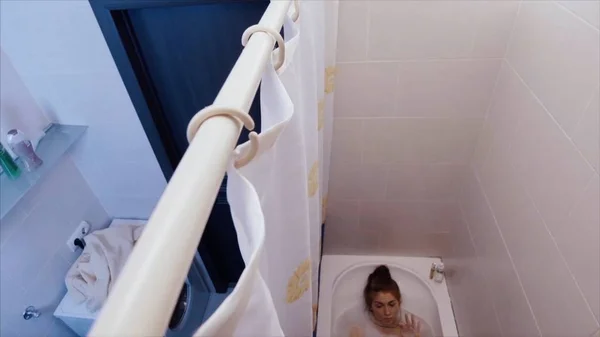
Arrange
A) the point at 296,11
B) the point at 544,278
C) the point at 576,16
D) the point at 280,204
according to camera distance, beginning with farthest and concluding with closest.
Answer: the point at 544,278, the point at 576,16, the point at 296,11, the point at 280,204

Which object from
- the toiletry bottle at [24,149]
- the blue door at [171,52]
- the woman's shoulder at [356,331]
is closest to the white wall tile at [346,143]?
the blue door at [171,52]

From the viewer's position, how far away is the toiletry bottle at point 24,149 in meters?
1.19

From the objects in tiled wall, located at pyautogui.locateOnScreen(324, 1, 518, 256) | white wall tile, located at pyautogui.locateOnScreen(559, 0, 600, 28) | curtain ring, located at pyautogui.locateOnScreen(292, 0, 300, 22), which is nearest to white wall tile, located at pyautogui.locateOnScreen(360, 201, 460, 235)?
tiled wall, located at pyautogui.locateOnScreen(324, 1, 518, 256)

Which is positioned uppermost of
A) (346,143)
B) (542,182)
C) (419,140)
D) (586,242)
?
(346,143)

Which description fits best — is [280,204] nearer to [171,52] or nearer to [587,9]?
[587,9]

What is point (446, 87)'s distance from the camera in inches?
46.2

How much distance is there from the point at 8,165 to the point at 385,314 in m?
1.62

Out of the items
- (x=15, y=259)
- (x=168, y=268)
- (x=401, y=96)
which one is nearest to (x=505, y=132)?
(x=401, y=96)

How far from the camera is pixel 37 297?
52.4 inches

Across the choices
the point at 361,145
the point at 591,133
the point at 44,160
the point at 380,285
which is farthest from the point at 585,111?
the point at 44,160

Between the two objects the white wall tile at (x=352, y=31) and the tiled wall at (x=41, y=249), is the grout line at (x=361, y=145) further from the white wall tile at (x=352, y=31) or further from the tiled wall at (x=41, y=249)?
the tiled wall at (x=41, y=249)

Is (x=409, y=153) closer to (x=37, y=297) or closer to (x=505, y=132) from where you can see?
(x=505, y=132)

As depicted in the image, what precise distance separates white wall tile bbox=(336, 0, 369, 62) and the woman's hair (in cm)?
101

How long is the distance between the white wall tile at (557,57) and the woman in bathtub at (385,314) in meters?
1.03
